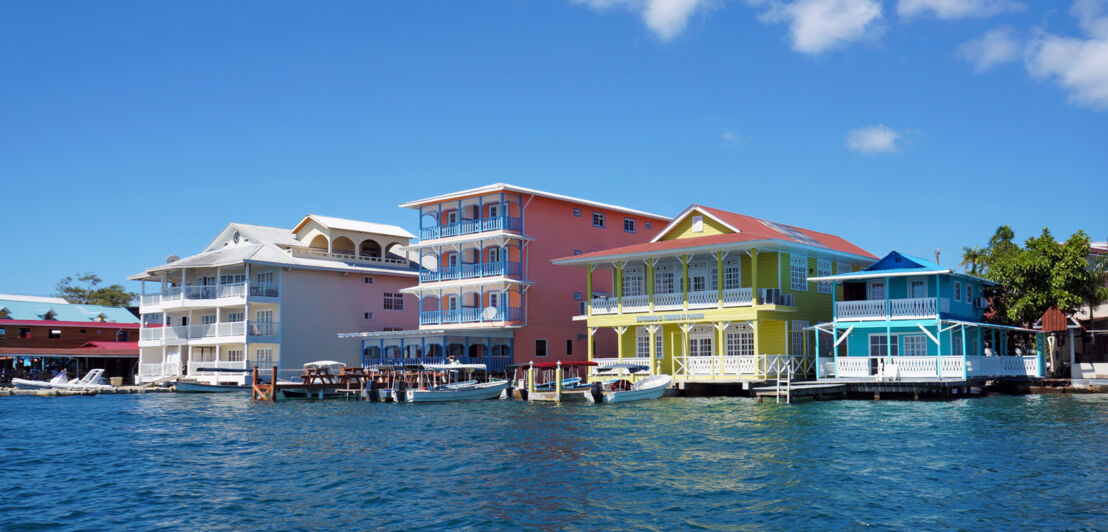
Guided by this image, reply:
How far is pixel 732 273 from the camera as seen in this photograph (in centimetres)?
4478

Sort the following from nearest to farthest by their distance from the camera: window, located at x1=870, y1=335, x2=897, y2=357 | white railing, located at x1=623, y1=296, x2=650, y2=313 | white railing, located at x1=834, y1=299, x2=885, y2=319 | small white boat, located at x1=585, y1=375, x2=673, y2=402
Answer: small white boat, located at x1=585, y1=375, x2=673, y2=402, white railing, located at x1=834, y1=299, x2=885, y2=319, window, located at x1=870, y1=335, x2=897, y2=357, white railing, located at x1=623, y1=296, x2=650, y2=313

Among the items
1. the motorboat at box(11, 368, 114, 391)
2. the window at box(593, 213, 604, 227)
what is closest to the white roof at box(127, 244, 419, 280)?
the motorboat at box(11, 368, 114, 391)

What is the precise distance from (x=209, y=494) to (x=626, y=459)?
30.7 feet

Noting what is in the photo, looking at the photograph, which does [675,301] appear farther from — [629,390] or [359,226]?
[359,226]

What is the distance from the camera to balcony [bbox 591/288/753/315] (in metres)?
42.6

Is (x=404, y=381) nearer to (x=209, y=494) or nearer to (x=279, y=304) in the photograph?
(x=279, y=304)

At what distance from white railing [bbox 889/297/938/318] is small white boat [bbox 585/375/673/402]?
965cm

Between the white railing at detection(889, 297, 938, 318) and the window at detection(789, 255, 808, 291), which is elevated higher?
the window at detection(789, 255, 808, 291)

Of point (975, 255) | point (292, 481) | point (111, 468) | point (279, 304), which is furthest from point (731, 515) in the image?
point (975, 255)

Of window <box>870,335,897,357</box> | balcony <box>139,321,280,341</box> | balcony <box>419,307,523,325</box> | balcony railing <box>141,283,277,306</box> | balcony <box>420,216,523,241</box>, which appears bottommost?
window <box>870,335,897,357</box>

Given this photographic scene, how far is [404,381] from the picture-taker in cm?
4462

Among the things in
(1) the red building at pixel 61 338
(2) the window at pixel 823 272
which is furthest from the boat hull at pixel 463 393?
(1) the red building at pixel 61 338

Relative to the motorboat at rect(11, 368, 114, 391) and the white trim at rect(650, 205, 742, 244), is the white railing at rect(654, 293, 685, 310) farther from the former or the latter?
the motorboat at rect(11, 368, 114, 391)

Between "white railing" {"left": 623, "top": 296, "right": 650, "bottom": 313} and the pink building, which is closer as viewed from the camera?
"white railing" {"left": 623, "top": 296, "right": 650, "bottom": 313}
